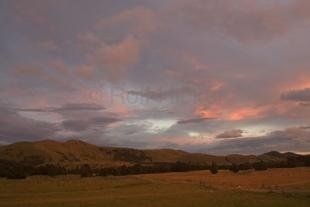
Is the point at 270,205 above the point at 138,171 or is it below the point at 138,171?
below

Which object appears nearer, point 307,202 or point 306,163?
point 307,202

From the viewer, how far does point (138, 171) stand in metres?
189

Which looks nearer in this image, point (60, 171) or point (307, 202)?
point (307, 202)

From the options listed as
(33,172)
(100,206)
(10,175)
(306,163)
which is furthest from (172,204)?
(33,172)

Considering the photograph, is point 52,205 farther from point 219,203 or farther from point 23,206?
point 219,203

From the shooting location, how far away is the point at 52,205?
1882 inches

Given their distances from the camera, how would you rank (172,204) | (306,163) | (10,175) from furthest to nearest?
(306,163) < (10,175) < (172,204)

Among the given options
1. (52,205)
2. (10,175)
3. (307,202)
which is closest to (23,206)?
(52,205)

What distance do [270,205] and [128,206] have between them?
13.7 metres

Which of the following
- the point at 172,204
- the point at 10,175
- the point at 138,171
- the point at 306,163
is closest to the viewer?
the point at 172,204

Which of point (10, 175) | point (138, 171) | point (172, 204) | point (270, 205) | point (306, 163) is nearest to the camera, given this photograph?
point (270, 205)

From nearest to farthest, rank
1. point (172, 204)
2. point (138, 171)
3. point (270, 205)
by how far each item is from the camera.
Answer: point (270, 205) < point (172, 204) < point (138, 171)

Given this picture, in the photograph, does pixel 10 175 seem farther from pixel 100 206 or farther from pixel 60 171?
pixel 100 206

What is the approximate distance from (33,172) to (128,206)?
153433 millimetres
